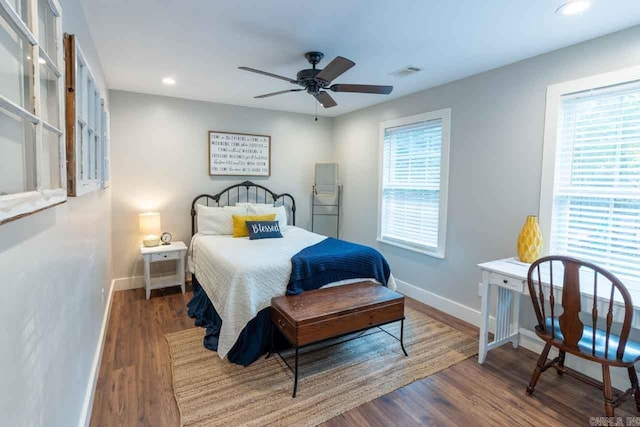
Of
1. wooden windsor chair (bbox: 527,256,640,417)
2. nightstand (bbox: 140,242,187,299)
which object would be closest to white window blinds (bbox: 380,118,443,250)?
wooden windsor chair (bbox: 527,256,640,417)

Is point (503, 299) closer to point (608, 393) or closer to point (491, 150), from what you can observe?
point (608, 393)

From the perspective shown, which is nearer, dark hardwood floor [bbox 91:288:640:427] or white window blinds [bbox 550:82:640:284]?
dark hardwood floor [bbox 91:288:640:427]

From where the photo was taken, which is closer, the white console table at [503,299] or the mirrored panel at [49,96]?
the mirrored panel at [49,96]

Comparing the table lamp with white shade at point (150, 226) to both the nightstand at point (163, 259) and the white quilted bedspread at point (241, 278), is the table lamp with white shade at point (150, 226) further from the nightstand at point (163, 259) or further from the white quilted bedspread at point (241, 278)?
the white quilted bedspread at point (241, 278)

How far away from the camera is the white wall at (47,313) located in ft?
2.72

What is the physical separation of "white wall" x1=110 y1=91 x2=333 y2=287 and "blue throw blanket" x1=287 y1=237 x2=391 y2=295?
2.13 metres

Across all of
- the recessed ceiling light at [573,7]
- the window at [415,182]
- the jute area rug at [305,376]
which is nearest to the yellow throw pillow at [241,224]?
the jute area rug at [305,376]

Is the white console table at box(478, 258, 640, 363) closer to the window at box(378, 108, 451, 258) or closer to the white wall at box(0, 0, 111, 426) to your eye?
the window at box(378, 108, 451, 258)

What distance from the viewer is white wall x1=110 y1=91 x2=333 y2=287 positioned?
13.2ft

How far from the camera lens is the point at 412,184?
13.1ft

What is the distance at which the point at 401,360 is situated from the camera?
2.65 metres

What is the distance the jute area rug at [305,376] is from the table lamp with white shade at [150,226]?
141 centimetres

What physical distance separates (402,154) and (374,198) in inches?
29.6

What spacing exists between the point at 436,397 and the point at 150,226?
355 centimetres
